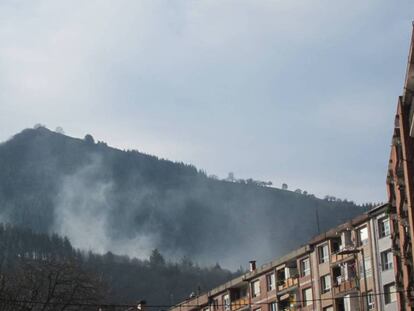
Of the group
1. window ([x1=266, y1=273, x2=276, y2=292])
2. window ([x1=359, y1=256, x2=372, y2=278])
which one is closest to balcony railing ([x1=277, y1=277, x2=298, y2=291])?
window ([x1=266, y1=273, x2=276, y2=292])

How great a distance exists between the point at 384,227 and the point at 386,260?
284 cm

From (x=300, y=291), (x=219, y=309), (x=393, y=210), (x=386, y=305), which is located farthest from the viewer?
(x=219, y=309)

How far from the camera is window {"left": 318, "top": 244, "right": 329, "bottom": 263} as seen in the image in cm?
Result: 10079

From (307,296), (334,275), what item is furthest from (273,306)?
(334,275)

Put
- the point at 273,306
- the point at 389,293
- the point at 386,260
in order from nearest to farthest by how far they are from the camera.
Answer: the point at 389,293
the point at 386,260
the point at 273,306

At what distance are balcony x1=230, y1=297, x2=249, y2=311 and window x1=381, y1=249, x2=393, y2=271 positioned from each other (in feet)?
83.0

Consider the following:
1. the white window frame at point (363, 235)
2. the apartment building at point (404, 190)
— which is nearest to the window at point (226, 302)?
the white window frame at point (363, 235)

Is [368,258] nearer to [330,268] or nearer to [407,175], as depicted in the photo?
[330,268]

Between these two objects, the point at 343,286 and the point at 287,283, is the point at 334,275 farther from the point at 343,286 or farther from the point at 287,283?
the point at 287,283

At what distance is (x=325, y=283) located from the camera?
100500 mm

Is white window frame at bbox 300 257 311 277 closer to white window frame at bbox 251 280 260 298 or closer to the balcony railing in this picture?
the balcony railing

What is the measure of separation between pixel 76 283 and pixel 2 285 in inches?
226

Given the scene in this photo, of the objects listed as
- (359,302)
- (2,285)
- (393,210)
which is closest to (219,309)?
(359,302)

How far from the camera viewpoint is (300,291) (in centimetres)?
10369
